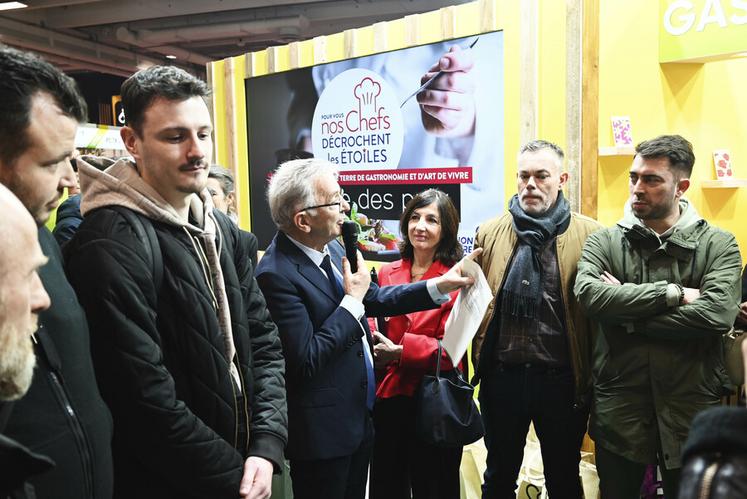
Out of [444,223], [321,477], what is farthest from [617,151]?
[321,477]

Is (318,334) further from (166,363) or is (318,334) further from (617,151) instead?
(617,151)

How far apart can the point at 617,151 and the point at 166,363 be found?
2.72 meters

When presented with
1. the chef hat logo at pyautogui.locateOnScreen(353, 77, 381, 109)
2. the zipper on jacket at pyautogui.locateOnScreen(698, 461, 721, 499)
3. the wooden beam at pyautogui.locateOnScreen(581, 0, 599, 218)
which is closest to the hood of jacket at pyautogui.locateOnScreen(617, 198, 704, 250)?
the wooden beam at pyautogui.locateOnScreen(581, 0, 599, 218)

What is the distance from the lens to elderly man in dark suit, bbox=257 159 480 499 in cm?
210

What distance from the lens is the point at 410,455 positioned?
9.04 feet

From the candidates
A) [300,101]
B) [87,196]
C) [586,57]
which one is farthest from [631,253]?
[300,101]

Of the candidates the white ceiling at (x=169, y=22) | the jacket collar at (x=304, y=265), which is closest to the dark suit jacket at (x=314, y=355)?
the jacket collar at (x=304, y=265)

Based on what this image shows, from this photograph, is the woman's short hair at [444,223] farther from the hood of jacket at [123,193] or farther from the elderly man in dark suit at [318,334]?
the hood of jacket at [123,193]

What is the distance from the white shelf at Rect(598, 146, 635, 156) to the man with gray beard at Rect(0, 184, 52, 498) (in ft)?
10.1

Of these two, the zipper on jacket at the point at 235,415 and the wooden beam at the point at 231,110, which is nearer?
the zipper on jacket at the point at 235,415

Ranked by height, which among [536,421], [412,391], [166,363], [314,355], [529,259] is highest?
[529,259]

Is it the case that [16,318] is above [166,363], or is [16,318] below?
above

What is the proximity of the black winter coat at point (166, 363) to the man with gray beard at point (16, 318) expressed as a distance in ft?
1.38

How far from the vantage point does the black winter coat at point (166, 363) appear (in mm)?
1473
